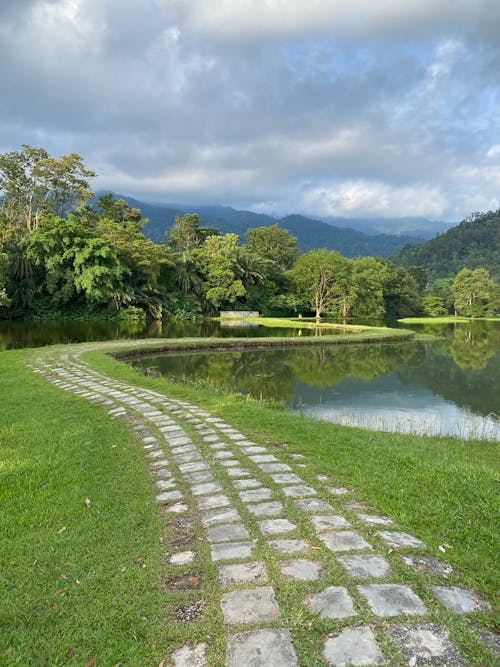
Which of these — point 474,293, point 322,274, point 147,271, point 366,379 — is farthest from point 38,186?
point 474,293

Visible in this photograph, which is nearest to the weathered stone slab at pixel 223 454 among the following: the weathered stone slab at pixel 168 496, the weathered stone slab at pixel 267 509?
the weathered stone slab at pixel 168 496

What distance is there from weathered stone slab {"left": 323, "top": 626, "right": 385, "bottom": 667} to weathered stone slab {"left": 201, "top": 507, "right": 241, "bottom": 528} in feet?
3.87

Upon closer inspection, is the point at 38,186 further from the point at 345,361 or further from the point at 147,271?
the point at 345,361

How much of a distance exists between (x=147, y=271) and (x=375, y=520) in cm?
3246

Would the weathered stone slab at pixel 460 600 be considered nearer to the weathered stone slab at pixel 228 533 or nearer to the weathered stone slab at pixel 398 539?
the weathered stone slab at pixel 398 539

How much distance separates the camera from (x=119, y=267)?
2947 centimetres

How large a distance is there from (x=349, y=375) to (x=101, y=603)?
1135 cm

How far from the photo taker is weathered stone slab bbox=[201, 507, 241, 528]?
115 inches

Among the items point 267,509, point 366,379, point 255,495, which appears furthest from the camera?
point 366,379

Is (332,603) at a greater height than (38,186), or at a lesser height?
lesser

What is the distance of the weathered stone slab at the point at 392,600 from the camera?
6.67 ft

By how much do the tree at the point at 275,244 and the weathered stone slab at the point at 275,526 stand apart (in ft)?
169

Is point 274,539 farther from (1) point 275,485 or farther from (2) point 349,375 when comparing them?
(2) point 349,375

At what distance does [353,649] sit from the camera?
1.82 m
